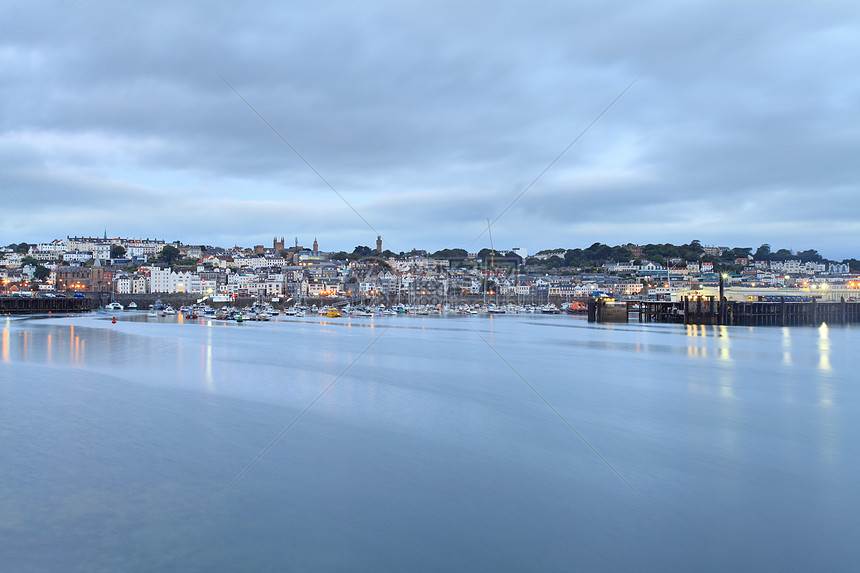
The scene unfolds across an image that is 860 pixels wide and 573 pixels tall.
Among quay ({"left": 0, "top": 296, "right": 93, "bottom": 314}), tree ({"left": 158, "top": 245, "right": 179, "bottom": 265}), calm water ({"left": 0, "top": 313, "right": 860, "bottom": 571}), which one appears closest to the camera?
calm water ({"left": 0, "top": 313, "right": 860, "bottom": 571})

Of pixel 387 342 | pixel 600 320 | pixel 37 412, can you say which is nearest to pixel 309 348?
pixel 387 342

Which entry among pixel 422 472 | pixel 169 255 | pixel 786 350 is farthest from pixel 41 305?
pixel 169 255

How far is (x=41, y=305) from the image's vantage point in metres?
73.5

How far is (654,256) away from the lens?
192 meters

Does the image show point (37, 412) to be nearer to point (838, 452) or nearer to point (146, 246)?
point (838, 452)

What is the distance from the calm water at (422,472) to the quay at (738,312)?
42.9 meters

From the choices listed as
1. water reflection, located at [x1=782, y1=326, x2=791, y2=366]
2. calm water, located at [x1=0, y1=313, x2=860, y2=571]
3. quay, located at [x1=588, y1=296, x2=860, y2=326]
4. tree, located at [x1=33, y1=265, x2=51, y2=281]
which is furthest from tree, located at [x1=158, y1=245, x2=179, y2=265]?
calm water, located at [x1=0, y1=313, x2=860, y2=571]

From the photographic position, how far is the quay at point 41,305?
69.1 meters

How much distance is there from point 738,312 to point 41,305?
8236cm

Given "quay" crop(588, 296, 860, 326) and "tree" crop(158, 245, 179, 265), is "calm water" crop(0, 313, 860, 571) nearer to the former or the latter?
"quay" crop(588, 296, 860, 326)

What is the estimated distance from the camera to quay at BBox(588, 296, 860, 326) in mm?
61316

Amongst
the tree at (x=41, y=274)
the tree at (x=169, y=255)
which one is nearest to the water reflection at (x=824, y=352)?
the tree at (x=41, y=274)

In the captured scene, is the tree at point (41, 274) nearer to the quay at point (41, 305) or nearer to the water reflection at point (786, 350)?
the quay at point (41, 305)

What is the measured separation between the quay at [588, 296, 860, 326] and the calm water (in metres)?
42.9
